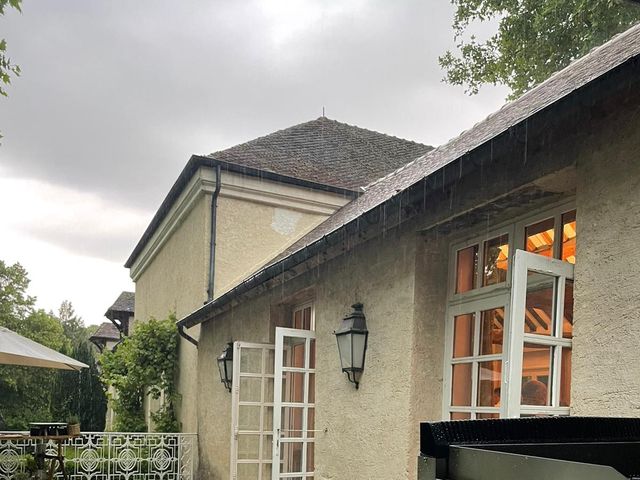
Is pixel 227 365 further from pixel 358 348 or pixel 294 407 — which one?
pixel 358 348

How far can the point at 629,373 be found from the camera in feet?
8.93

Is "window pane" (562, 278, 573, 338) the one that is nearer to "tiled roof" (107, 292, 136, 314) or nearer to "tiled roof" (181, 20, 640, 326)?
"tiled roof" (181, 20, 640, 326)

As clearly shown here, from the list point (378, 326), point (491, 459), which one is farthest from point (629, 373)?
point (378, 326)

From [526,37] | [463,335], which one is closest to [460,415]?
[463,335]

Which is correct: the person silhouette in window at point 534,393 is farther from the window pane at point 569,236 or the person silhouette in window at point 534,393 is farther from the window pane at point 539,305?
the window pane at point 569,236

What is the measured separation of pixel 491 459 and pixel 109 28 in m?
6.75

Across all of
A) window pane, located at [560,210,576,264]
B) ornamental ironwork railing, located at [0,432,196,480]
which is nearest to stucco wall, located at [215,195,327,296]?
ornamental ironwork railing, located at [0,432,196,480]

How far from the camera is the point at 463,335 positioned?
4457mm

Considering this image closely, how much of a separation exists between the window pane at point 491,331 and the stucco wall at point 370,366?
50 cm

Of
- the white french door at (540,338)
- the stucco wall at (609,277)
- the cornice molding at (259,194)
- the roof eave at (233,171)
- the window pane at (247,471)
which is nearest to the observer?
the stucco wall at (609,277)

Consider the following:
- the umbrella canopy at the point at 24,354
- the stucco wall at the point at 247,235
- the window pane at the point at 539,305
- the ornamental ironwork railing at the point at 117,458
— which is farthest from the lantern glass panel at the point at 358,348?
the stucco wall at the point at 247,235

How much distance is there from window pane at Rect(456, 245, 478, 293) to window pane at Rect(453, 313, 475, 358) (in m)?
0.20

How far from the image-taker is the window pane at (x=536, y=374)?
3176mm

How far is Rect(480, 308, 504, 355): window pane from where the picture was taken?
4.13 metres
